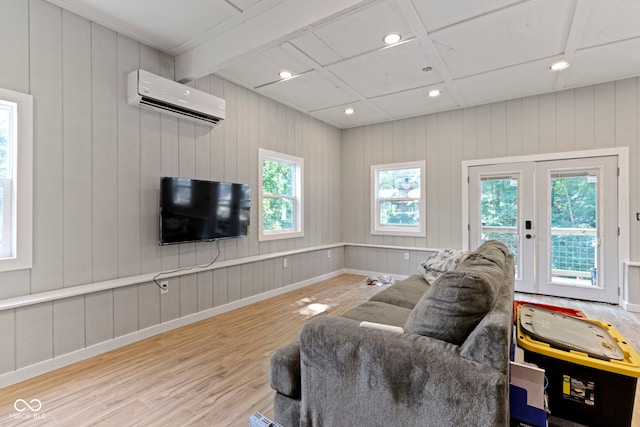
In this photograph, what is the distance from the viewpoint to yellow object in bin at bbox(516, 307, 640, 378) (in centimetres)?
134

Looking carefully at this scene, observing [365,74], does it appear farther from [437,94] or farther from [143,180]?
[143,180]

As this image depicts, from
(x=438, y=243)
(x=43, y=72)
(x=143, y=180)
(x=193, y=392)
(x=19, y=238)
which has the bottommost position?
(x=193, y=392)

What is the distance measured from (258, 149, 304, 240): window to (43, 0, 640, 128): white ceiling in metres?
1.00

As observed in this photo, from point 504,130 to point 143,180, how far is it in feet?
15.9

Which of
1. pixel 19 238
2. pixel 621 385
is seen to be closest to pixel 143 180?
pixel 19 238

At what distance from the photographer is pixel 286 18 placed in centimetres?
238

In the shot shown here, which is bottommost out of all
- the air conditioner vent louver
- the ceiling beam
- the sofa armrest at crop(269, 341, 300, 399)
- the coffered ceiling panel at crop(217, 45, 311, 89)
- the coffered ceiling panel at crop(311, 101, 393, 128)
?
the sofa armrest at crop(269, 341, 300, 399)

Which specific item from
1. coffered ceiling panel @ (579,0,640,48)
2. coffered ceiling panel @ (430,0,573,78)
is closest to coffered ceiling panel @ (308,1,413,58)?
coffered ceiling panel @ (430,0,573,78)

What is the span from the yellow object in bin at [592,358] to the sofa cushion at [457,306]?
47cm

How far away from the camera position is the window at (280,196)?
4324mm

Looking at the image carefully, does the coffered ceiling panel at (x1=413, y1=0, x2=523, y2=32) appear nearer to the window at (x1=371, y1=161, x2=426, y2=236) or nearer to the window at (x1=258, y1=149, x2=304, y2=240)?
the window at (x1=258, y1=149, x2=304, y2=240)

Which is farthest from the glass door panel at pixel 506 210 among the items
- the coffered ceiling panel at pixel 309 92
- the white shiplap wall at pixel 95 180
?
the white shiplap wall at pixel 95 180

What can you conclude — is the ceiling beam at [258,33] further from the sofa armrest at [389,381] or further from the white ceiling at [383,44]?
the sofa armrest at [389,381]

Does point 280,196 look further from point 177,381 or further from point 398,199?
point 177,381
